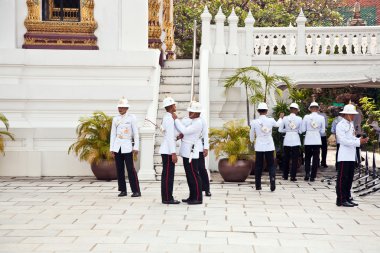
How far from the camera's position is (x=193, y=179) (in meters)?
11.5

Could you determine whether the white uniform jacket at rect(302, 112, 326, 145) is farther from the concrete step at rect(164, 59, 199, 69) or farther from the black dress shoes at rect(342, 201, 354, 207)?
the black dress shoes at rect(342, 201, 354, 207)

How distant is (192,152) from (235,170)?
11.0ft

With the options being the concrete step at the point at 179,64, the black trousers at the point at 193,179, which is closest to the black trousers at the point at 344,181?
the black trousers at the point at 193,179

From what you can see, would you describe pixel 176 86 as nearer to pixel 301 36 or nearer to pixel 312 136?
pixel 301 36

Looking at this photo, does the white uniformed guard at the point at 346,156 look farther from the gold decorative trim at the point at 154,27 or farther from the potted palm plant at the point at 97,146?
the gold decorative trim at the point at 154,27

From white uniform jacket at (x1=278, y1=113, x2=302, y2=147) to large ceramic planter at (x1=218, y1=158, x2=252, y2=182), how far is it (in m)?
1.25

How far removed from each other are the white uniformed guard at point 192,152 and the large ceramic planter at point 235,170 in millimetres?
3192

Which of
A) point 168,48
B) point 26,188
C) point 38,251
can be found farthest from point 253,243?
point 168,48

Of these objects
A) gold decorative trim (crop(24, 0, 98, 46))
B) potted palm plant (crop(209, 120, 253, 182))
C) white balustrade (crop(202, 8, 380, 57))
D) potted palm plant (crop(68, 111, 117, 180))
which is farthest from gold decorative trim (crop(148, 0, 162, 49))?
potted palm plant (crop(209, 120, 253, 182))

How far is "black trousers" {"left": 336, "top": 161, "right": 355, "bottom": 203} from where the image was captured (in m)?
11.4

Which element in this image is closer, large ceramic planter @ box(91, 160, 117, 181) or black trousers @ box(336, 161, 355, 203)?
black trousers @ box(336, 161, 355, 203)

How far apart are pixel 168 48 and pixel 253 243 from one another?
13.4m

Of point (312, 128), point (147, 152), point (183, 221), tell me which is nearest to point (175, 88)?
point (147, 152)

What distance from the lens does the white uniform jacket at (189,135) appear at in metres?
11.5
